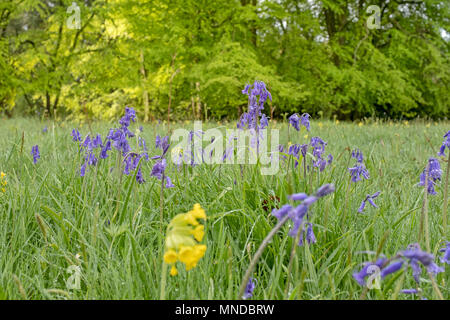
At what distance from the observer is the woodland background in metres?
10.8

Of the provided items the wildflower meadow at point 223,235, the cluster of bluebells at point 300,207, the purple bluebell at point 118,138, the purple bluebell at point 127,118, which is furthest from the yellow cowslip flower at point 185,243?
the purple bluebell at point 127,118

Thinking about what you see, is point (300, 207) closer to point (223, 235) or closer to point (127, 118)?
point (223, 235)

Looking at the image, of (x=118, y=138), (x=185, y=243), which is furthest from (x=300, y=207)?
(x=118, y=138)

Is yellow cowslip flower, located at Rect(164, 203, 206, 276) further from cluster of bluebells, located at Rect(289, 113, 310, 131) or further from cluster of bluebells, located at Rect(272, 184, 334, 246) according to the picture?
cluster of bluebells, located at Rect(289, 113, 310, 131)

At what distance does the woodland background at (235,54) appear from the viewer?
1078 centimetres

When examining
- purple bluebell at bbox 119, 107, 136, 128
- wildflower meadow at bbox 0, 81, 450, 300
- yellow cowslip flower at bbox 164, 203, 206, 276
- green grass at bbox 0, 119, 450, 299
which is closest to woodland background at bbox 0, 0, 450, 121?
purple bluebell at bbox 119, 107, 136, 128

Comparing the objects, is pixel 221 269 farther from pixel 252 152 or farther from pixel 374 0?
pixel 374 0

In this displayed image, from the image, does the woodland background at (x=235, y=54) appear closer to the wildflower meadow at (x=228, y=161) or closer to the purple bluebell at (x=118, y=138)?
the wildflower meadow at (x=228, y=161)

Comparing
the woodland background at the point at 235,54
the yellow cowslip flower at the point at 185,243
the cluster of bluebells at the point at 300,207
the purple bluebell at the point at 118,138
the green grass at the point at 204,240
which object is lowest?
the green grass at the point at 204,240

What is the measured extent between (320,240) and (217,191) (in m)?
Result: 0.65

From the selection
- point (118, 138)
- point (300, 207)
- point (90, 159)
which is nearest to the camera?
point (300, 207)

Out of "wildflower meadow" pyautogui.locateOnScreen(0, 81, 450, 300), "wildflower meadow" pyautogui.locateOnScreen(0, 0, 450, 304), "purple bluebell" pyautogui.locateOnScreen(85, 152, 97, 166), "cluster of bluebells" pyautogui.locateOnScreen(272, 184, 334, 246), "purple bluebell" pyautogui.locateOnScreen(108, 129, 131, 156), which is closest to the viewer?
"cluster of bluebells" pyautogui.locateOnScreen(272, 184, 334, 246)

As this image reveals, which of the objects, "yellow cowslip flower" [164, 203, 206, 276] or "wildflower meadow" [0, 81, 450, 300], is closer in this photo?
"yellow cowslip flower" [164, 203, 206, 276]

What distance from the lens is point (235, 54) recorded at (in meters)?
10.1
